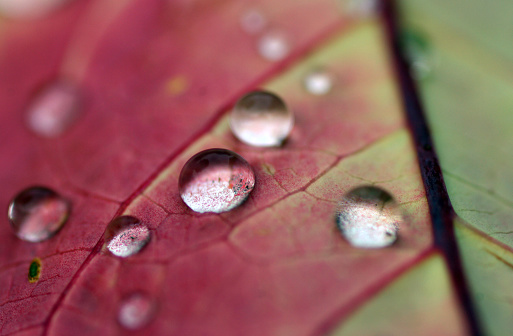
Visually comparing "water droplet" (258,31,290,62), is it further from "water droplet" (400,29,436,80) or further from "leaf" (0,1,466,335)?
"water droplet" (400,29,436,80)

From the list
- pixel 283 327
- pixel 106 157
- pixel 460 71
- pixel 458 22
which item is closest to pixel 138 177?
pixel 106 157

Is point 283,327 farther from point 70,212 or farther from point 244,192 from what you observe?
point 70,212

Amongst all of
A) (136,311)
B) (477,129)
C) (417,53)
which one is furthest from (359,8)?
(136,311)

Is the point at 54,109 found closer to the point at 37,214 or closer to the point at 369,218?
the point at 37,214

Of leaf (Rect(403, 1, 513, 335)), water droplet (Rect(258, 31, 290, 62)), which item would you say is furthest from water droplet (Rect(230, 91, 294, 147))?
leaf (Rect(403, 1, 513, 335))

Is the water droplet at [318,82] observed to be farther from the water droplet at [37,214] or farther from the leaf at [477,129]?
the water droplet at [37,214]

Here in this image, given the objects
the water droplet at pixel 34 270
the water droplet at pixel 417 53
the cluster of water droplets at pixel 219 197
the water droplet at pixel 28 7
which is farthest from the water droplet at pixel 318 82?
the water droplet at pixel 28 7

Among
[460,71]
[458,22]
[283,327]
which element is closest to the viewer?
[283,327]
